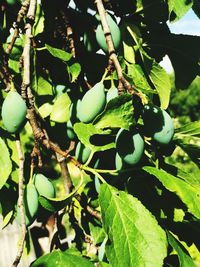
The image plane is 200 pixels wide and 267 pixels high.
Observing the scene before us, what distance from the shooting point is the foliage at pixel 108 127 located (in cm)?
80

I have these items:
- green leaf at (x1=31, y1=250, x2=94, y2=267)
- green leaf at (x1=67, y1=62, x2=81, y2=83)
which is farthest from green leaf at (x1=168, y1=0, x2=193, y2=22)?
green leaf at (x1=31, y1=250, x2=94, y2=267)

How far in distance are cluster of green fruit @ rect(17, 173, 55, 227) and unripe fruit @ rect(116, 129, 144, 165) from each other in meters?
0.21

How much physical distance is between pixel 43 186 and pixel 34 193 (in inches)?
1.0

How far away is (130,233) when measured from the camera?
80 centimetres

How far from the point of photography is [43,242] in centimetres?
421

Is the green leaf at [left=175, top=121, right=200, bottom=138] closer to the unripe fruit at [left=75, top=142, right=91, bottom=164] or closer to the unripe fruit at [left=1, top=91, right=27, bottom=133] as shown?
the unripe fruit at [left=75, top=142, right=91, bottom=164]

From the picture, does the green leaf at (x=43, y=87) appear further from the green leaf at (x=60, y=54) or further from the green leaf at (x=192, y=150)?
the green leaf at (x=192, y=150)

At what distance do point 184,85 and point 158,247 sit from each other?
1.73 feet

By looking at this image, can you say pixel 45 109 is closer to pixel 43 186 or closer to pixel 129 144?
pixel 43 186

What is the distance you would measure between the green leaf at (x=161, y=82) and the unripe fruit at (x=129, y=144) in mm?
190

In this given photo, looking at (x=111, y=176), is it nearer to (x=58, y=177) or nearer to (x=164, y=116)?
(x=164, y=116)

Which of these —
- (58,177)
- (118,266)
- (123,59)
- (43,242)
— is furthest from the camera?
(58,177)

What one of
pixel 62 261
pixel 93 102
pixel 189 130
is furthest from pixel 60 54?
pixel 62 261

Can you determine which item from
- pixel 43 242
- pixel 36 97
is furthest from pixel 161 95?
pixel 43 242
